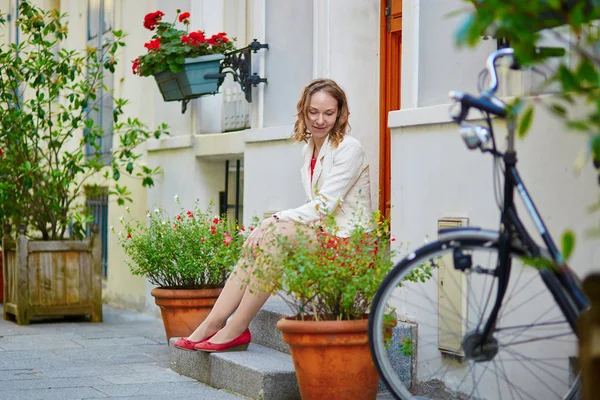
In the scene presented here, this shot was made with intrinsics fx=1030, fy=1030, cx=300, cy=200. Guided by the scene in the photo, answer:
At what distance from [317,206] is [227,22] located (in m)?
3.88

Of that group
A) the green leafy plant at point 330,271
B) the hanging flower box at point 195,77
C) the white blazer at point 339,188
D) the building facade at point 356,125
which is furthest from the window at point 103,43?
the green leafy plant at point 330,271

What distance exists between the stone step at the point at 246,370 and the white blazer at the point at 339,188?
0.71 metres

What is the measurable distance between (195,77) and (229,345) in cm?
283

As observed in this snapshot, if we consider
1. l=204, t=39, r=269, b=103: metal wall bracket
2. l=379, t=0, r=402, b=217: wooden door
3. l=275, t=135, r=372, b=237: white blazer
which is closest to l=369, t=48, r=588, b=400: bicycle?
l=275, t=135, r=372, b=237: white blazer

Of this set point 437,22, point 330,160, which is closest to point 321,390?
point 330,160

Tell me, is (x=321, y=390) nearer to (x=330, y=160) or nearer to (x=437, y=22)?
(x=330, y=160)

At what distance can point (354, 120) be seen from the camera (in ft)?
20.1

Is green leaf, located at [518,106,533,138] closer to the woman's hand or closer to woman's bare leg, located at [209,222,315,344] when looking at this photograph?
woman's bare leg, located at [209,222,315,344]

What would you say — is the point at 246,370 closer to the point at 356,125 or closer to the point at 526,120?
the point at 356,125

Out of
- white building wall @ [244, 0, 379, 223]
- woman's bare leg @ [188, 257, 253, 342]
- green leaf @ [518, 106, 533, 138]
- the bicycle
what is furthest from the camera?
white building wall @ [244, 0, 379, 223]

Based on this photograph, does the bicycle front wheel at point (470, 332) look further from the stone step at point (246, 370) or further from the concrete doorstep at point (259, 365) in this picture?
the stone step at point (246, 370)

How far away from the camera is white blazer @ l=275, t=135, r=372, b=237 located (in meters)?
4.88

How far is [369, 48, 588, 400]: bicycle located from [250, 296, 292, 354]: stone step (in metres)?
1.04

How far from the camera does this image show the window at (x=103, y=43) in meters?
10.5
